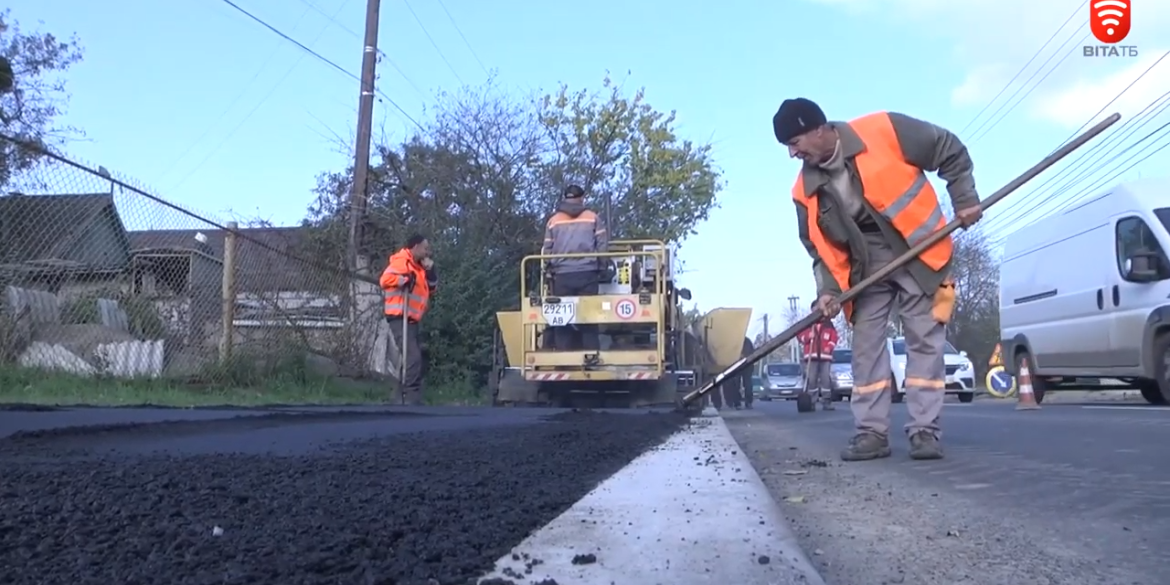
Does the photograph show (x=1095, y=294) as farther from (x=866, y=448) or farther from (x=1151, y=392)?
(x=866, y=448)

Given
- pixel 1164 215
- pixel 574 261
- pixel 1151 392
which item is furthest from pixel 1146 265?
pixel 574 261

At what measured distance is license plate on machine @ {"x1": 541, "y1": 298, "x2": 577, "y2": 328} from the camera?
1223cm

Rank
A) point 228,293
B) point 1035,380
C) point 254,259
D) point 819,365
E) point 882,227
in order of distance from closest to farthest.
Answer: point 882,227
point 228,293
point 254,259
point 819,365
point 1035,380

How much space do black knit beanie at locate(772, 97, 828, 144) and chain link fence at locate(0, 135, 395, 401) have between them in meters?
5.97

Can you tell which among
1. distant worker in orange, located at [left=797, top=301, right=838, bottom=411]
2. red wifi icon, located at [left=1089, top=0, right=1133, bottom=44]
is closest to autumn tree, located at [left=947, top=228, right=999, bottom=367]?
red wifi icon, located at [left=1089, top=0, right=1133, bottom=44]

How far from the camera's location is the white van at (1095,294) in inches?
501

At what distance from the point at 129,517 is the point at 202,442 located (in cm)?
249

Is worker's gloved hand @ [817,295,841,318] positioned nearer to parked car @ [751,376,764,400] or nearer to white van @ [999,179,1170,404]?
white van @ [999,179,1170,404]

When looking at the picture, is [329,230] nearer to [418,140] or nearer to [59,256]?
[418,140]

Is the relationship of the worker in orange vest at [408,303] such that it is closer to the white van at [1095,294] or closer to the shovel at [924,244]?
the shovel at [924,244]

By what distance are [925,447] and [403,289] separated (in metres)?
8.27

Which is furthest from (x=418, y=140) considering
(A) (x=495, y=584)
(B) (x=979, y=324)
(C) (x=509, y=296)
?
(B) (x=979, y=324)

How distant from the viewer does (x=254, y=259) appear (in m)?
12.8

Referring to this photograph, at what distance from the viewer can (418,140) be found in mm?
22484
